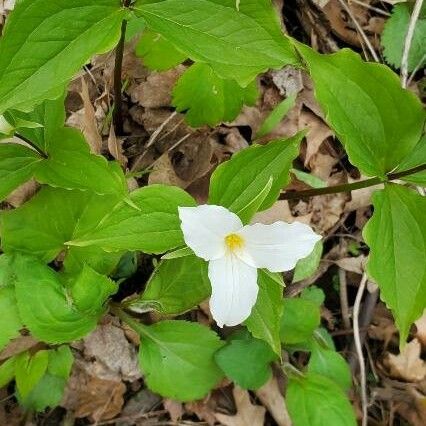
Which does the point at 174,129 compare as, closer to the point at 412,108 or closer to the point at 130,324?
A: the point at 130,324

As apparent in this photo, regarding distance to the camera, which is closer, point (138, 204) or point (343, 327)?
point (138, 204)

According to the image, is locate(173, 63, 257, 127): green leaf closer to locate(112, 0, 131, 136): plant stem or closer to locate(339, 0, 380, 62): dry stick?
locate(112, 0, 131, 136): plant stem

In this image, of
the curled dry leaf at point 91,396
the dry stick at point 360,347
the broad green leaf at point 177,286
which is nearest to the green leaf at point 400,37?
the dry stick at point 360,347

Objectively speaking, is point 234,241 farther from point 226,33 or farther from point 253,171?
point 226,33

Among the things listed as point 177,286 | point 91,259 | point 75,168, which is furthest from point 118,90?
point 177,286

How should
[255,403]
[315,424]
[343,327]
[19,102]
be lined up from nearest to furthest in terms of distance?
[19,102] < [315,424] < [255,403] < [343,327]

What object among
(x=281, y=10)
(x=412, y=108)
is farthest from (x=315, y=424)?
(x=281, y=10)
